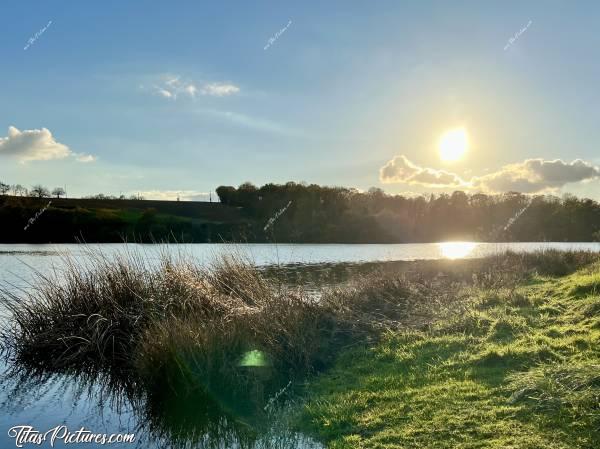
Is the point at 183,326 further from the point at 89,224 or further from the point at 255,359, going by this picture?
the point at 89,224

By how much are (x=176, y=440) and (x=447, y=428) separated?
4.98 m

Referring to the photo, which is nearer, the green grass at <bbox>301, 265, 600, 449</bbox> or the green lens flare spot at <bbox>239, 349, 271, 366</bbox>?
the green grass at <bbox>301, 265, 600, 449</bbox>

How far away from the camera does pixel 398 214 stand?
111125 millimetres

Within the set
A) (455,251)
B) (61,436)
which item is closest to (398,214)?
(455,251)

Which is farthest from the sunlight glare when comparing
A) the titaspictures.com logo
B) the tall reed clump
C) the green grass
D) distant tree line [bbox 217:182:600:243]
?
the titaspictures.com logo

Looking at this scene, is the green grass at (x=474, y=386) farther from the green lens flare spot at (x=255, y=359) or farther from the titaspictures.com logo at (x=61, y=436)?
the titaspictures.com logo at (x=61, y=436)

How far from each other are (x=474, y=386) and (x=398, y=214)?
103378mm

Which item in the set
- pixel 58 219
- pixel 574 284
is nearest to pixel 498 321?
pixel 574 284

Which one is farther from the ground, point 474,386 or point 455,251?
point 474,386

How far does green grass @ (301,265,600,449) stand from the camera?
754cm

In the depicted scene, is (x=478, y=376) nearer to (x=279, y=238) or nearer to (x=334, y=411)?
(x=334, y=411)

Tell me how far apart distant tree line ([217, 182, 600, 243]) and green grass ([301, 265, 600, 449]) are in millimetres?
65707

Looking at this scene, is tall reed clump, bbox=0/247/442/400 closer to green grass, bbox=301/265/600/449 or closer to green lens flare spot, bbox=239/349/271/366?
green lens flare spot, bbox=239/349/271/366

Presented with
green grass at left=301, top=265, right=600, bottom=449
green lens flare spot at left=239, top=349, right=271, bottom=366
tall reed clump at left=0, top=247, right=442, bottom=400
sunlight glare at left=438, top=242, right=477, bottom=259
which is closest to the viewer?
green grass at left=301, top=265, right=600, bottom=449
